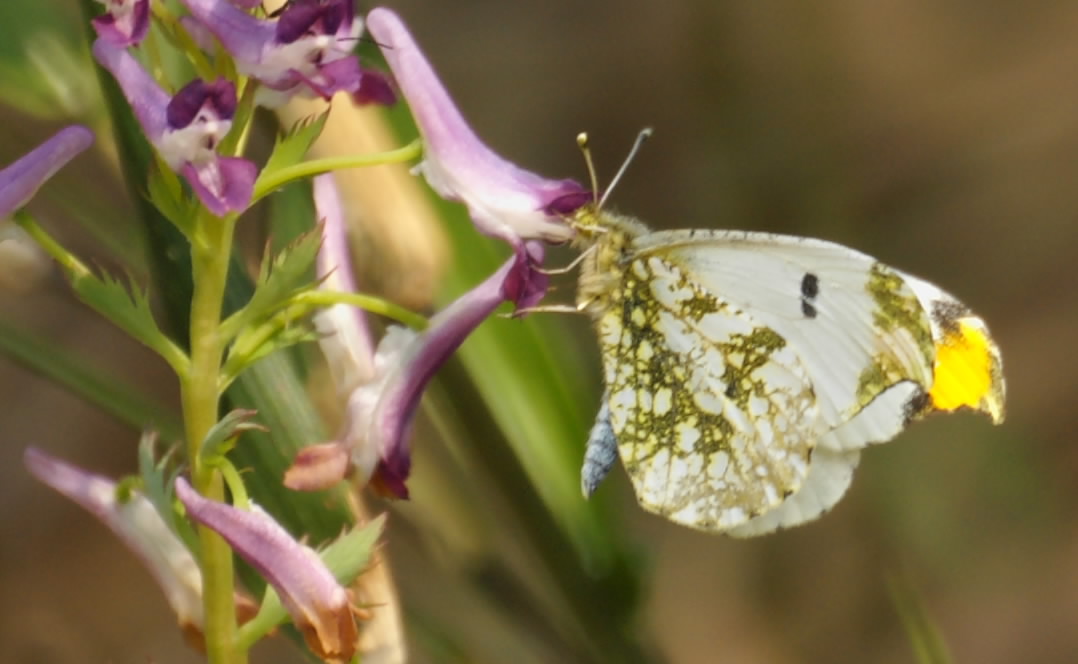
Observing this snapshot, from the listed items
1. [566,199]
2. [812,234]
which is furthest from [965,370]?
[812,234]

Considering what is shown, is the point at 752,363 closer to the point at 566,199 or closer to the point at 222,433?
the point at 566,199

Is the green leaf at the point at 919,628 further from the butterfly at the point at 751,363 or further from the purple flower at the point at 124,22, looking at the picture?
the purple flower at the point at 124,22

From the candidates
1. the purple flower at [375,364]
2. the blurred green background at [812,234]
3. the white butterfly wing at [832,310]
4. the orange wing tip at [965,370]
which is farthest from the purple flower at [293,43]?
the blurred green background at [812,234]

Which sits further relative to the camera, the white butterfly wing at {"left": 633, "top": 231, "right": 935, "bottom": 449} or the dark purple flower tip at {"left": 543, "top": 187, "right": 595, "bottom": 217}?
the white butterfly wing at {"left": 633, "top": 231, "right": 935, "bottom": 449}

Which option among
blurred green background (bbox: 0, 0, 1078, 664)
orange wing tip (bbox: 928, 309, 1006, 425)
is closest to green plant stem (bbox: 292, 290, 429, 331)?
orange wing tip (bbox: 928, 309, 1006, 425)

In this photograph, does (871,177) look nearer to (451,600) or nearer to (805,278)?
(451,600)

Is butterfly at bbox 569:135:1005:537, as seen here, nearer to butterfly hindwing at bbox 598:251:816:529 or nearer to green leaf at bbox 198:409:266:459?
butterfly hindwing at bbox 598:251:816:529
